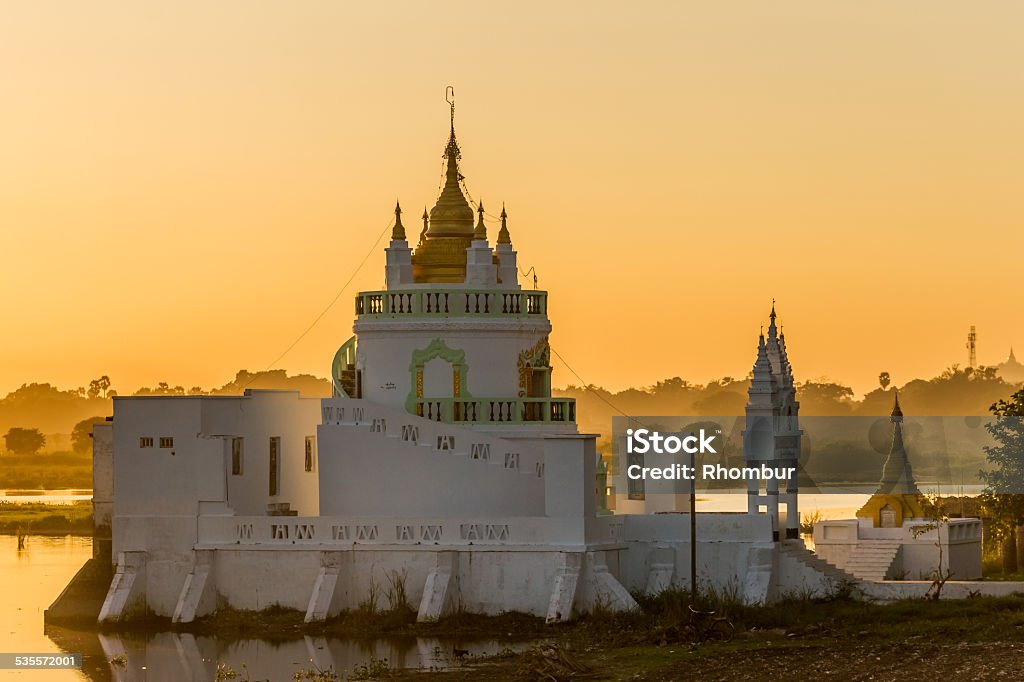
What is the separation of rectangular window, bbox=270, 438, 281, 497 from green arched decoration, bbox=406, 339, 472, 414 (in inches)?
115

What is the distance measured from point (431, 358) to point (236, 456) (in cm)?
489

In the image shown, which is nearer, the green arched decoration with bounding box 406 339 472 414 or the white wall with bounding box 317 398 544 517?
the white wall with bounding box 317 398 544 517

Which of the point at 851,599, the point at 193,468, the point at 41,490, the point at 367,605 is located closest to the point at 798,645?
the point at 851,599

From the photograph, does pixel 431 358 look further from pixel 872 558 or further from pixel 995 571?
pixel 995 571

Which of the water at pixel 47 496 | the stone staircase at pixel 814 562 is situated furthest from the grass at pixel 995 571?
the water at pixel 47 496

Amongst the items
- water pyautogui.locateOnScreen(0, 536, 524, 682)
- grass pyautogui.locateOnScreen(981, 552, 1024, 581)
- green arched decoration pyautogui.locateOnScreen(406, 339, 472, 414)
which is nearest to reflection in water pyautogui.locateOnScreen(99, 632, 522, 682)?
water pyautogui.locateOnScreen(0, 536, 524, 682)

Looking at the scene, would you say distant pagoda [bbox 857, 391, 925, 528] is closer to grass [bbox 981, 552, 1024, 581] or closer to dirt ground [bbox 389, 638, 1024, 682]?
grass [bbox 981, 552, 1024, 581]

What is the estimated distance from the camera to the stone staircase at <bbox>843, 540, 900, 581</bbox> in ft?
193

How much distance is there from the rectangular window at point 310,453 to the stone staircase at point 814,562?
11168 mm

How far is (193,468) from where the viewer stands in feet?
182

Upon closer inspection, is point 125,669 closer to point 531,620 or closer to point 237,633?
point 237,633

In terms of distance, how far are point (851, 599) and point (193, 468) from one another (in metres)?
13.6

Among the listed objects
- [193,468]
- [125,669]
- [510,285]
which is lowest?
[125,669]

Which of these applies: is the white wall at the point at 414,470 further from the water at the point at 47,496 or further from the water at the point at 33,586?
the water at the point at 47,496
